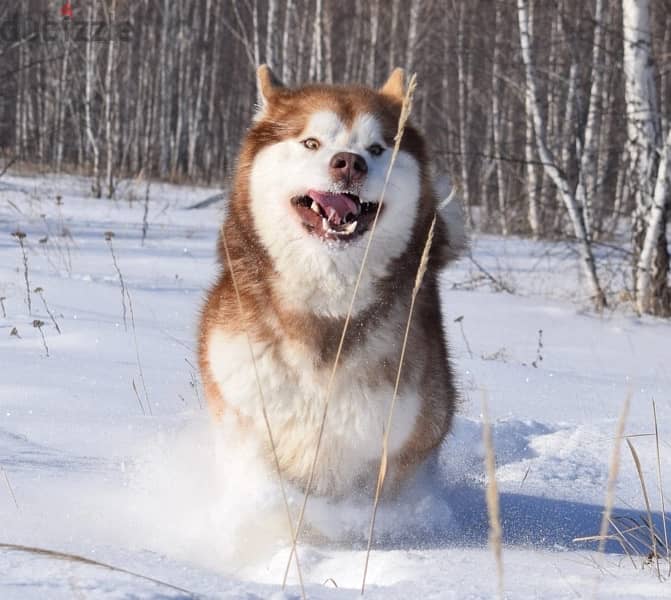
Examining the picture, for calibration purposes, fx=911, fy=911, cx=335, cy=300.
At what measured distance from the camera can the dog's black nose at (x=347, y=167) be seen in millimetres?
2375

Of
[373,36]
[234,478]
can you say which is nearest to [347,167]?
[234,478]

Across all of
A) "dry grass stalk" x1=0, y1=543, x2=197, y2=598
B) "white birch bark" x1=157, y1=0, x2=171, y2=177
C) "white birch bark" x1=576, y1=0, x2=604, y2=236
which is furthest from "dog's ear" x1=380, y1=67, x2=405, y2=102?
"white birch bark" x1=157, y1=0, x2=171, y2=177

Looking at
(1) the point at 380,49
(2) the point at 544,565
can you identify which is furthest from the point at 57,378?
(1) the point at 380,49

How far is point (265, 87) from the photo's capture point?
2.92 metres

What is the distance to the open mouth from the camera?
246 cm

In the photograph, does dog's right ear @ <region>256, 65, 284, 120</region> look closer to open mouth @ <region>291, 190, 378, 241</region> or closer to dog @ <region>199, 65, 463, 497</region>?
dog @ <region>199, 65, 463, 497</region>

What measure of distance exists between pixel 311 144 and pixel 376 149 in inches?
7.5

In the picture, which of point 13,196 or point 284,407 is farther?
point 13,196

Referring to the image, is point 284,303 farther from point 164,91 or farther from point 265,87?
point 164,91

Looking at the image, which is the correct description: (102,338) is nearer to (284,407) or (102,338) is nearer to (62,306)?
(62,306)

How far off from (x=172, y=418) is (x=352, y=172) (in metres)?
1.32

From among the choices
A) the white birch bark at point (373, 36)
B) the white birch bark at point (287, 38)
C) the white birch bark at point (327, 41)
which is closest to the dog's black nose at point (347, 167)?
the white birch bark at point (327, 41)

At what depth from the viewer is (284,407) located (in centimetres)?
243

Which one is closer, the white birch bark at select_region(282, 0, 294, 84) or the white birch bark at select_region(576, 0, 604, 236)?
the white birch bark at select_region(576, 0, 604, 236)
